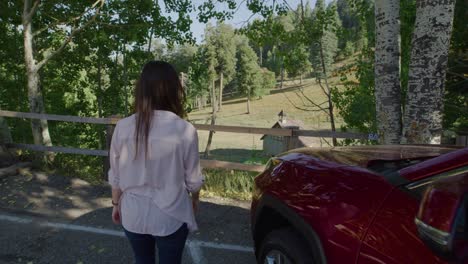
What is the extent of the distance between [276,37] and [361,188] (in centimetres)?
726

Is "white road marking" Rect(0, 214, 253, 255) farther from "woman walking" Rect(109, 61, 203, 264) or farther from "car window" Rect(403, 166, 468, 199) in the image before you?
"car window" Rect(403, 166, 468, 199)

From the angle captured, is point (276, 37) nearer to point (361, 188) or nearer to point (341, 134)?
point (341, 134)

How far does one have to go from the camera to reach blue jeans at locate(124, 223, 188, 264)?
2191 millimetres

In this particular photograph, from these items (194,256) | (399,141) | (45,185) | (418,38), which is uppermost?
(418,38)

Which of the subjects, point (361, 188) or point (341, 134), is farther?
point (341, 134)

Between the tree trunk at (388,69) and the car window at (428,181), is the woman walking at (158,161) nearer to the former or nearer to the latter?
the car window at (428,181)

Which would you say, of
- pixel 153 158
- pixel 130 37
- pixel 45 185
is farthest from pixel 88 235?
pixel 130 37

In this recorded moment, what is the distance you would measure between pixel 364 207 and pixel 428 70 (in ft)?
8.39

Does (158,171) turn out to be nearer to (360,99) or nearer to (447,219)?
(447,219)

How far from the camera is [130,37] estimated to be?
9297mm

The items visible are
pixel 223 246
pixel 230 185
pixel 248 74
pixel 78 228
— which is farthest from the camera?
pixel 248 74

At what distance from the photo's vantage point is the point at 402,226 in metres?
1.62

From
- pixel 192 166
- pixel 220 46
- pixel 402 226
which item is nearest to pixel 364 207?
pixel 402 226

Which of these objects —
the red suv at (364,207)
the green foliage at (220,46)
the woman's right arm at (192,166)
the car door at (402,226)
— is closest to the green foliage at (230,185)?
the red suv at (364,207)
